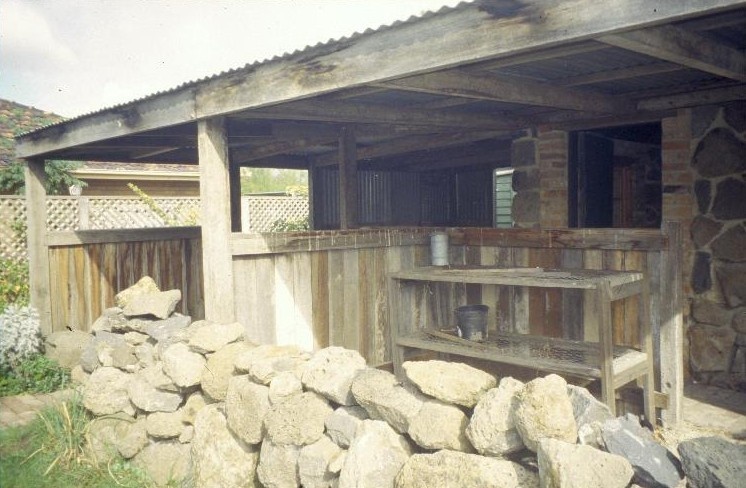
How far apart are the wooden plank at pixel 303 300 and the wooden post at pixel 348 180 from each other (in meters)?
1.18

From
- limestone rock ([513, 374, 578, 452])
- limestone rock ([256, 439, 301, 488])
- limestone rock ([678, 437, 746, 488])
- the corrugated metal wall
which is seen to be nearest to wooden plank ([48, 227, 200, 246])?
the corrugated metal wall

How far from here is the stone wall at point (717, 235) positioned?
5238mm

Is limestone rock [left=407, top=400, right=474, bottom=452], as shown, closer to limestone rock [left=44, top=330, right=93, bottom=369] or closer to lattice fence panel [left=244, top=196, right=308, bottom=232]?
limestone rock [left=44, top=330, right=93, bottom=369]

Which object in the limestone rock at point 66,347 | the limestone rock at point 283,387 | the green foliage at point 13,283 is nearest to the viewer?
the limestone rock at point 283,387

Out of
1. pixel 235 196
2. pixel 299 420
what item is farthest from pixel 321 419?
pixel 235 196

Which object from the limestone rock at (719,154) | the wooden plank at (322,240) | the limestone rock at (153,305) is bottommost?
the limestone rock at (153,305)

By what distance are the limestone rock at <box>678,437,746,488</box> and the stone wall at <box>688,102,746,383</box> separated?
3333 millimetres

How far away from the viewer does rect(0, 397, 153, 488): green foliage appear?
4.05 m

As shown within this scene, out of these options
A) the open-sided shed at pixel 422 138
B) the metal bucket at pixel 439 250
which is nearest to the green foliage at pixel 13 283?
the open-sided shed at pixel 422 138

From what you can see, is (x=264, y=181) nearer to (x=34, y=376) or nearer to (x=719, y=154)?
(x=34, y=376)

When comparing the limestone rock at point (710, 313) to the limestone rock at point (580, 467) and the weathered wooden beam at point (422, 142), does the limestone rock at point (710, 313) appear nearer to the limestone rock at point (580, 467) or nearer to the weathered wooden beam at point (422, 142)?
the weathered wooden beam at point (422, 142)

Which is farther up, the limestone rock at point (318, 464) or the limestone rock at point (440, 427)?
the limestone rock at point (440, 427)

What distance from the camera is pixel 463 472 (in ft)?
8.45

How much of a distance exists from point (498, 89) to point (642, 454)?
8.42 feet
